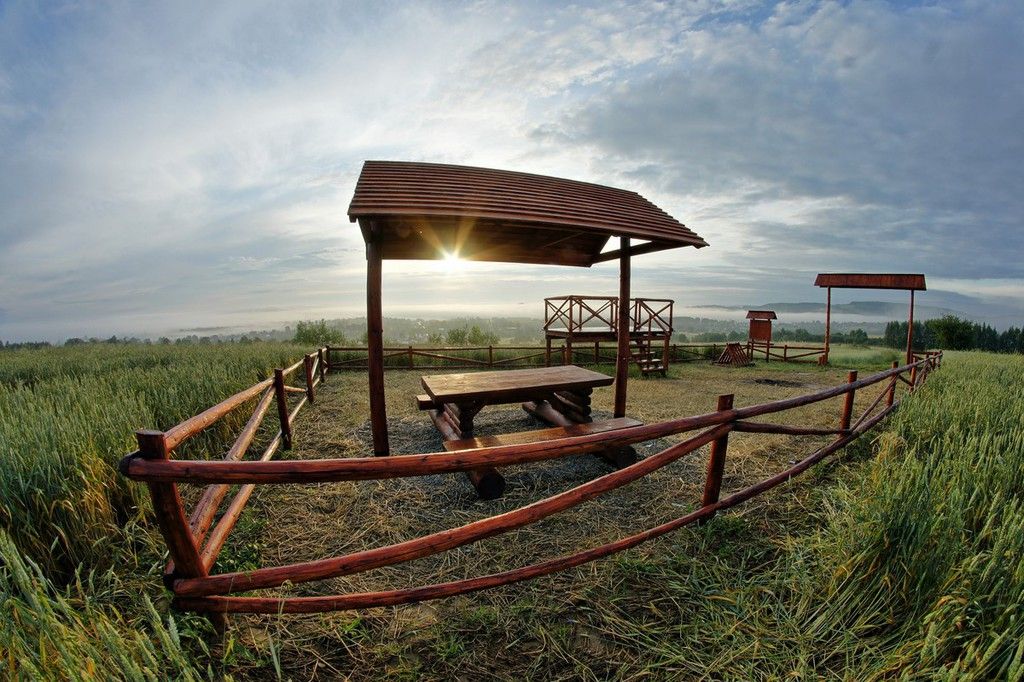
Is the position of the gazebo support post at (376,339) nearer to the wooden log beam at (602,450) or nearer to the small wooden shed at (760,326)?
the wooden log beam at (602,450)

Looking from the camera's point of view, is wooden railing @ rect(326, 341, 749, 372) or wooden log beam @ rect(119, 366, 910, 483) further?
wooden railing @ rect(326, 341, 749, 372)

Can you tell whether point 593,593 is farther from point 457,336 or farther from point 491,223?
point 457,336

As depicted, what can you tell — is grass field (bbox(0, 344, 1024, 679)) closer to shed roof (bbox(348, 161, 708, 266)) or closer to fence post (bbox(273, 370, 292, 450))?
fence post (bbox(273, 370, 292, 450))

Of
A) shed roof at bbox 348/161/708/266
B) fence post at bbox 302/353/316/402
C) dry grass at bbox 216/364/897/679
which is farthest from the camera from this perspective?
fence post at bbox 302/353/316/402

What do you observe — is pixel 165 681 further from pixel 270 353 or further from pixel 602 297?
pixel 602 297

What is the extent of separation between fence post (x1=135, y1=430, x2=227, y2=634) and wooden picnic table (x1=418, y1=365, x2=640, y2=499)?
2440 millimetres

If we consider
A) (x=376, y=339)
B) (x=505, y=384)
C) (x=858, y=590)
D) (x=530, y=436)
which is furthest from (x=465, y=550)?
Result: (x=376, y=339)

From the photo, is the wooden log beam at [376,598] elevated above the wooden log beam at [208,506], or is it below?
below

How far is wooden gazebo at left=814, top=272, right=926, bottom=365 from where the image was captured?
47.4ft

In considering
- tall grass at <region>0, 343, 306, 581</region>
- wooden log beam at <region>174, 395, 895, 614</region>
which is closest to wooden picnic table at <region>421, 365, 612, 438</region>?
wooden log beam at <region>174, 395, 895, 614</region>

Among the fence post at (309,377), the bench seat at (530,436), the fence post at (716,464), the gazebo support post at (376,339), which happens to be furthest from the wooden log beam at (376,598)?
the fence post at (309,377)

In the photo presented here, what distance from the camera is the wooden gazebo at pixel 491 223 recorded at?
4.73m

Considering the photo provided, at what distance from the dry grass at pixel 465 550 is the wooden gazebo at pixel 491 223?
1.25 metres

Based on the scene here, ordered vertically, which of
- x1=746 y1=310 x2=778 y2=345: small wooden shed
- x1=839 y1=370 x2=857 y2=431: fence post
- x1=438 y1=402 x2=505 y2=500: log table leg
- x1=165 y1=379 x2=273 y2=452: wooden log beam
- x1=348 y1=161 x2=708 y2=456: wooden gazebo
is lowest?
x1=438 y1=402 x2=505 y2=500: log table leg
